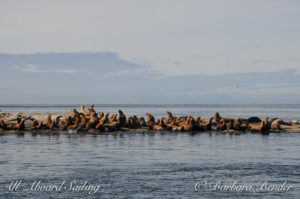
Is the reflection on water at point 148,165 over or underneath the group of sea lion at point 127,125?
underneath

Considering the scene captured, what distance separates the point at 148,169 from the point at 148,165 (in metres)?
1.22

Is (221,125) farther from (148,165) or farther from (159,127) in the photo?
(148,165)

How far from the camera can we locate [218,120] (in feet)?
163

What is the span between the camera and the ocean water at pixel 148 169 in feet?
54.5

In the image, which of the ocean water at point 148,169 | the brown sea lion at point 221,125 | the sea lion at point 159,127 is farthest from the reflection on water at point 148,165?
the sea lion at point 159,127

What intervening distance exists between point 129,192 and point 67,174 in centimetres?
458

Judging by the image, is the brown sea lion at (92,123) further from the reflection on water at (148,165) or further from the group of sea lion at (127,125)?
the reflection on water at (148,165)

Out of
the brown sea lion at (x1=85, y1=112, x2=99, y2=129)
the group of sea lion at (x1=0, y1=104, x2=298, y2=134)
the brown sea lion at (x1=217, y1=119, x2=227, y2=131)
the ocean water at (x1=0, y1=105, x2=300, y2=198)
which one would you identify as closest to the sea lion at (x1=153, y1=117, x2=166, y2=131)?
the group of sea lion at (x1=0, y1=104, x2=298, y2=134)

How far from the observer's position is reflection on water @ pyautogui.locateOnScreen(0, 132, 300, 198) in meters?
16.8

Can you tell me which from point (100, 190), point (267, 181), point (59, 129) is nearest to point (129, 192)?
point (100, 190)

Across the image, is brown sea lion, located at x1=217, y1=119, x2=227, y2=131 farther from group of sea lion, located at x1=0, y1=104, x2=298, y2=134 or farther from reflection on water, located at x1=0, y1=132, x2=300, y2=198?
reflection on water, located at x1=0, y1=132, x2=300, y2=198

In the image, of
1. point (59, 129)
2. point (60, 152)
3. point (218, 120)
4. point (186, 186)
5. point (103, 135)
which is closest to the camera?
point (186, 186)

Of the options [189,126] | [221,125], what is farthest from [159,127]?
[221,125]

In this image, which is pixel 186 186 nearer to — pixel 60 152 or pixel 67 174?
pixel 67 174
